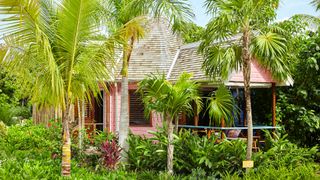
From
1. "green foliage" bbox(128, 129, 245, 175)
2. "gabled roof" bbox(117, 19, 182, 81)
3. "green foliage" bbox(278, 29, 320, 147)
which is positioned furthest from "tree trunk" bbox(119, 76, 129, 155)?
"green foliage" bbox(278, 29, 320, 147)

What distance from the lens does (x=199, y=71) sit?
50.8 ft

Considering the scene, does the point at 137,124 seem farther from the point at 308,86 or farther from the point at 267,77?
the point at 308,86

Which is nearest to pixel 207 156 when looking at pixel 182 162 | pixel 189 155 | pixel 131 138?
pixel 189 155

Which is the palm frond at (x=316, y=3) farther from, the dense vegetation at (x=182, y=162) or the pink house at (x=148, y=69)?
the dense vegetation at (x=182, y=162)

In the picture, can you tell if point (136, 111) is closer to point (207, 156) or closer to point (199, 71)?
point (199, 71)

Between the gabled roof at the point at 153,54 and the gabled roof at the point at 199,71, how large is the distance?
404 mm

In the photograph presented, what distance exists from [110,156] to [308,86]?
8.56m

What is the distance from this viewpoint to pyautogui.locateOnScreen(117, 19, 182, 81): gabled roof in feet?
56.5

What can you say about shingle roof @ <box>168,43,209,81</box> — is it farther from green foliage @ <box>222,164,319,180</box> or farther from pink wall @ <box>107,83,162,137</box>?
green foliage @ <box>222,164,319,180</box>

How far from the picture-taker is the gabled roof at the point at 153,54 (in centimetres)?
1723

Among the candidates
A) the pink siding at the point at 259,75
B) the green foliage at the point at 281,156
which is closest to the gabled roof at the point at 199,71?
the pink siding at the point at 259,75

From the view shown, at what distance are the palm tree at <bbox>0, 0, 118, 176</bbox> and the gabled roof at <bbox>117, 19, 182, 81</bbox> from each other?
7324 mm

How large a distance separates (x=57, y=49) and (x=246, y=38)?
4.46 meters

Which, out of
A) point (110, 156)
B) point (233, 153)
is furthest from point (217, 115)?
point (110, 156)
